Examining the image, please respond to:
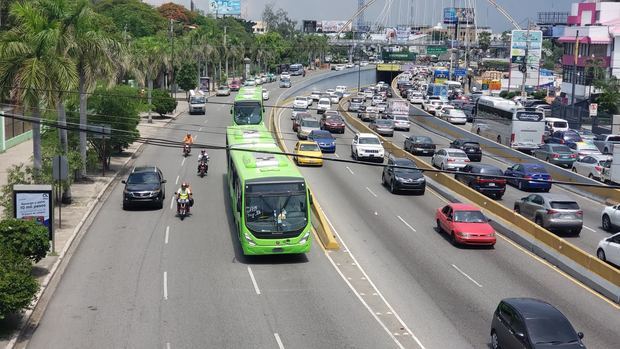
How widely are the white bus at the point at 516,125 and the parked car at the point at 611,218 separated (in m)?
25.0

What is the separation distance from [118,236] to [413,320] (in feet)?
45.3

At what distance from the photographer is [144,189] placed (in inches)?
1416

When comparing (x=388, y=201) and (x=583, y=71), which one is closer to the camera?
(x=388, y=201)

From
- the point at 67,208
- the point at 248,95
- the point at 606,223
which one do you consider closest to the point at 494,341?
the point at 606,223

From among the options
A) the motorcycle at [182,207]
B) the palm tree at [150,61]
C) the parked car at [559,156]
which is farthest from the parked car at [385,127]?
the motorcycle at [182,207]

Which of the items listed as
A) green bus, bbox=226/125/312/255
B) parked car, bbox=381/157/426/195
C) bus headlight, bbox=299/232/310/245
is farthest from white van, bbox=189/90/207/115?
bus headlight, bbox=299/232/310/245

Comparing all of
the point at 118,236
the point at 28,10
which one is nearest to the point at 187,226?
the point at 118,236

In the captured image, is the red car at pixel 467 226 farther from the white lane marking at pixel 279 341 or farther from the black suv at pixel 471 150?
the black suv at pixel 471 150

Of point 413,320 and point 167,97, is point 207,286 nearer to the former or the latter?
point 413,320

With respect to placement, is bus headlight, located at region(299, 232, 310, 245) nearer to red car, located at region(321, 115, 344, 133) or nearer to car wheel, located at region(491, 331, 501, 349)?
car wheel, located at region(491, 331, 501, 349)

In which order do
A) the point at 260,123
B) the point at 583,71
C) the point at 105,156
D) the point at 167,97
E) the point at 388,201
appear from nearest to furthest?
1. the point at 388,201
2. the point at 105,156
3. the point at 260,123
4. the point at 167,97
5. the point at 583,71

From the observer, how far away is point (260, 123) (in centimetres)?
4828

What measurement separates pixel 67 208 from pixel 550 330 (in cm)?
2435

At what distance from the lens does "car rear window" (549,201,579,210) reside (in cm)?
3334
